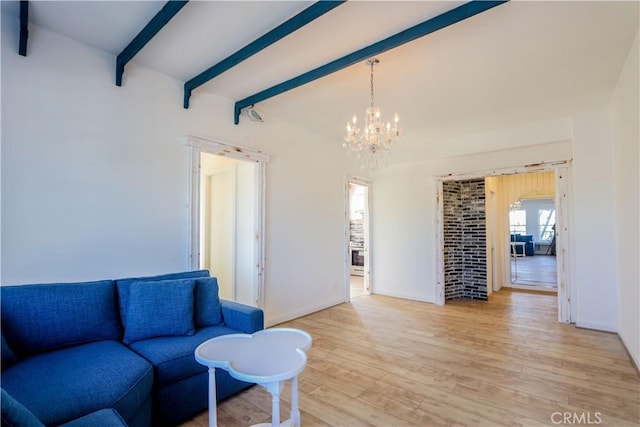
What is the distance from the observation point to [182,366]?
2068 millimetres

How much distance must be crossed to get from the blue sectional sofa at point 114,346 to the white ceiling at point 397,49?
201cm

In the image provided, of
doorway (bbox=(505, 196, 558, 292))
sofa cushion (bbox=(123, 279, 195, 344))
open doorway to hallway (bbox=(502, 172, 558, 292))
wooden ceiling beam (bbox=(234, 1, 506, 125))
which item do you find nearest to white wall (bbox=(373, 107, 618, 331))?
open doorway to hallway (bbox=(502, 172, 558, 292))

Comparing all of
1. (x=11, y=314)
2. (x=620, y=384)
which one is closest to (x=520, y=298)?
(x=620, y=384)

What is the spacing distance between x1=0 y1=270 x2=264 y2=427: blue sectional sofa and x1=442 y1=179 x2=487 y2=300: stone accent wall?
4.35 meters

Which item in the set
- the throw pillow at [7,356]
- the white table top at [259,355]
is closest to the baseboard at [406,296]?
the white table top at [259,355]

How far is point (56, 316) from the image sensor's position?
206 cm

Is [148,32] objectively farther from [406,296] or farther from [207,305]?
[406,296]

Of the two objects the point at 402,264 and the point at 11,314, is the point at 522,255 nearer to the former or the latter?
the point at 402,264

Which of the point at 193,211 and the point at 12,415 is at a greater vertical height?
the point at 193,211

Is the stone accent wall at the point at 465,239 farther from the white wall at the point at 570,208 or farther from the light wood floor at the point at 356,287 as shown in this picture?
the light wood floor at the point at 356,287

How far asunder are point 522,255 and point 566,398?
10858 millimetres

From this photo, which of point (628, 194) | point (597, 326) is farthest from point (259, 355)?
point (597, 326)

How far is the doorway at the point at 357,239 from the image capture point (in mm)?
5484

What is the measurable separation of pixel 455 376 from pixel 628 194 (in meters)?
2.56
